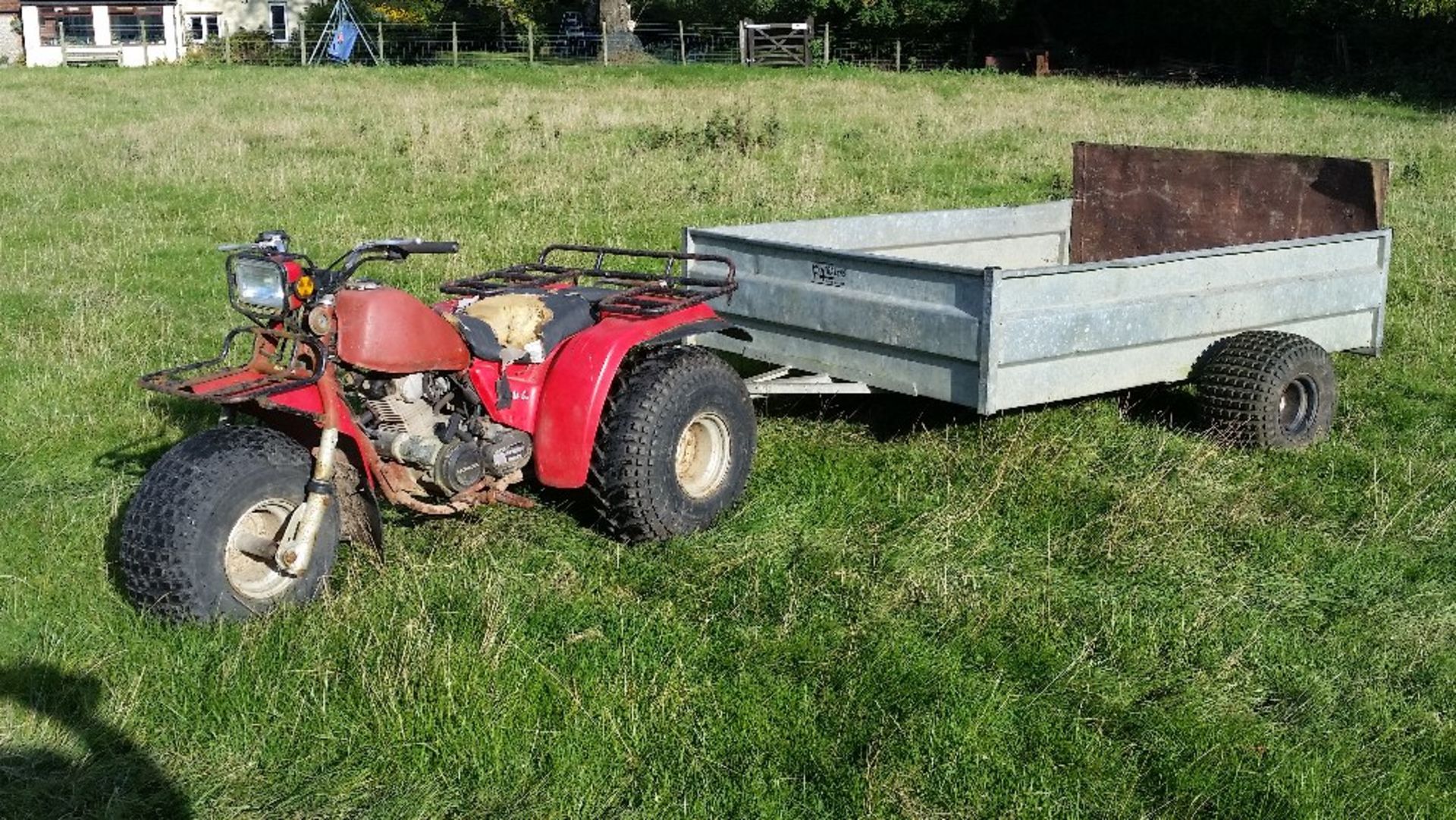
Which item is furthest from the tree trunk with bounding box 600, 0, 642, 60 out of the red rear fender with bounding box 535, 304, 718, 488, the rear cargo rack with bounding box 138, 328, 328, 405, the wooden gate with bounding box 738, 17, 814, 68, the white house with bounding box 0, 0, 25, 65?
→ the rear cargo rack with bounding box 138, 328, 328, 405

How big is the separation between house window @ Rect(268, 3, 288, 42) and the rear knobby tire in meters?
53.1

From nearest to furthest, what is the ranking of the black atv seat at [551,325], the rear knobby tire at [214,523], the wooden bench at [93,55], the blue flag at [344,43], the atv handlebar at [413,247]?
the rear knobby tire at [214,523], the atv handlebar at [413,247], the black atv seat at [551,325], the blue flag at [344,43], the wooden bench at [93,55]

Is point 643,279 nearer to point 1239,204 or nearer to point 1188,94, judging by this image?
point 1239,204

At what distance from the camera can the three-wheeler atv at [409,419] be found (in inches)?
170

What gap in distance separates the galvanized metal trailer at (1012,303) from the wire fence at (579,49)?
92.5 feet

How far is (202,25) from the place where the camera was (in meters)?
53.4

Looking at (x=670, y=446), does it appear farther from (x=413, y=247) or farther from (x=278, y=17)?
(x=278, y=17)

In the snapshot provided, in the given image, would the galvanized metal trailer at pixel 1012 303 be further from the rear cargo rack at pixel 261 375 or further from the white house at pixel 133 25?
the white house at pixel 133 25

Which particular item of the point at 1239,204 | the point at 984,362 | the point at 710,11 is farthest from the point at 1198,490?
the point at 710,11

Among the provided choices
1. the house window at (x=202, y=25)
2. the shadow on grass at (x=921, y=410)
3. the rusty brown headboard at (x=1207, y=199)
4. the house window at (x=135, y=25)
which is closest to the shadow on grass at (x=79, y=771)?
the shadow on grass at (x=921, y=410)

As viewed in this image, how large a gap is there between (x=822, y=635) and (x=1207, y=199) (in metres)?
5.43

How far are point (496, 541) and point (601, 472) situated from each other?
0.46 meters

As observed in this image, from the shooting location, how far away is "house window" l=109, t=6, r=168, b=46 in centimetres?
5134

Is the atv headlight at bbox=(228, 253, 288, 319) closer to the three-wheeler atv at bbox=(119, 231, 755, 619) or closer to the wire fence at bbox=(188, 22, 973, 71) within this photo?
the three-wheeler atv at bbox=(119, 231, 755, 619)
